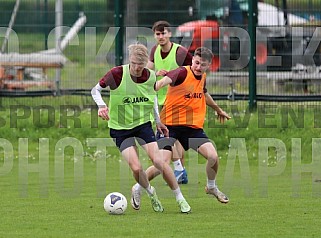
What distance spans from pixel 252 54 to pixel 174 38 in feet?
5.69

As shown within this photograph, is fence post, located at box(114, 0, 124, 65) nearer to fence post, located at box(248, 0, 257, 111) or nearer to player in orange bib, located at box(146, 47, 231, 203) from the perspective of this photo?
fence post, located at box(248, 0, 257, 111)

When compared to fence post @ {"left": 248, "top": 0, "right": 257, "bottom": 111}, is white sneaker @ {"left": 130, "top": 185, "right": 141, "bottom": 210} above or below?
below

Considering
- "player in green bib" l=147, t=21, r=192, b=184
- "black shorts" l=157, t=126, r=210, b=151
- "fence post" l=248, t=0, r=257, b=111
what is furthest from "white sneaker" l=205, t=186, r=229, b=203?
"fence post" l=248, t=0, r=257, b=111

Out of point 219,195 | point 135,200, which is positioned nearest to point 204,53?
point 219,195

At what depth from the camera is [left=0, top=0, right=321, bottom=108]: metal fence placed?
19578mm

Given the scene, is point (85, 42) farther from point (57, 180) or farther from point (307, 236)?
point (307, 236)

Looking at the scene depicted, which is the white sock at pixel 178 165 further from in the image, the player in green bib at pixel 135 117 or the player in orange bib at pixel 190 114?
the player in green bib at pixel 135 117

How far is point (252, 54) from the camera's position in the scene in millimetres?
19750

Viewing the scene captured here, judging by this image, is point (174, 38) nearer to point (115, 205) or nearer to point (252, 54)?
point (252, 54)

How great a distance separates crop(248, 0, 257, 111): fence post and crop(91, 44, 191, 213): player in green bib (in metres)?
8.07

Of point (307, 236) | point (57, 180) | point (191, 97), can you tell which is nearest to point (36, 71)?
point (57, 180)

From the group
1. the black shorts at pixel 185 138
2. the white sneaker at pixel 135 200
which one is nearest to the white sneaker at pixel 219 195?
the black shorts at pixel 185 138

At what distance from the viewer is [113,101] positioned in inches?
460

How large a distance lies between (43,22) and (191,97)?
8.80 m
